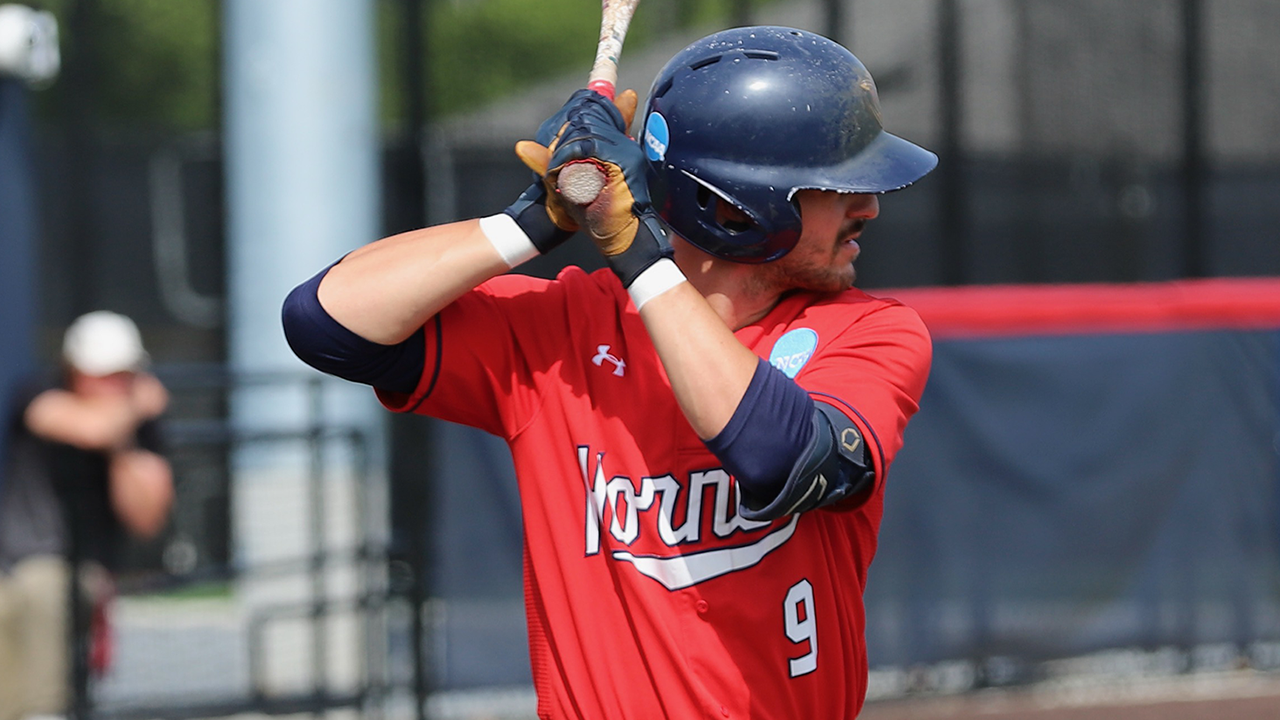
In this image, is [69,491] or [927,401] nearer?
[69,491]

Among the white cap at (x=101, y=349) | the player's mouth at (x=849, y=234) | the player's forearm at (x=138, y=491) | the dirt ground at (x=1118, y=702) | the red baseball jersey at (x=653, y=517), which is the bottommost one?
the dirt ground at (x=1118, y=702)

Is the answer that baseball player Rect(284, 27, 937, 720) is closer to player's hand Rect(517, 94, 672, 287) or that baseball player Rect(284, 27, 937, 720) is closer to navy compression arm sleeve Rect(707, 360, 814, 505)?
player's hand Rect(517, 94, 672, 287)

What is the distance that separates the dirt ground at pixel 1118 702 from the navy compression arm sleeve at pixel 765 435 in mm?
4982

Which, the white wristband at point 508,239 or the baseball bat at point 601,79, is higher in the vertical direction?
the baseball bat at point 601,79

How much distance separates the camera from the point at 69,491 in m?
5.47

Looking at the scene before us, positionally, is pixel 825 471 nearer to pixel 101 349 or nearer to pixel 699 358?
pixel 699 358

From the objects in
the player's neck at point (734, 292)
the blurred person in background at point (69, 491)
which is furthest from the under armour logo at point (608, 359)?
the blurred person in background at point (69, 491)

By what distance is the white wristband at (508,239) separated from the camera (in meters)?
2.16

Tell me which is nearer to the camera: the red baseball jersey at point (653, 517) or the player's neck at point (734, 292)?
the red baseball jersey at point (653, 517)

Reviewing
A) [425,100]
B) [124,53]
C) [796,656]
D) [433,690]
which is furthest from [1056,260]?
[124,53]

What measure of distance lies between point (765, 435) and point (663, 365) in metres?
0.24

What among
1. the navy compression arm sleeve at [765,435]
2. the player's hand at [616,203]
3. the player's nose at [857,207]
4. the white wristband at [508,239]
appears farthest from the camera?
the player's nose at [857,207]

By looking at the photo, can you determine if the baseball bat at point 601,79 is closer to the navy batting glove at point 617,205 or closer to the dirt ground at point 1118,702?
the navy batting glove at point 617,205

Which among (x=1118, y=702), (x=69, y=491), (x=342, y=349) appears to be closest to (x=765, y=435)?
(x=342, y=349)
